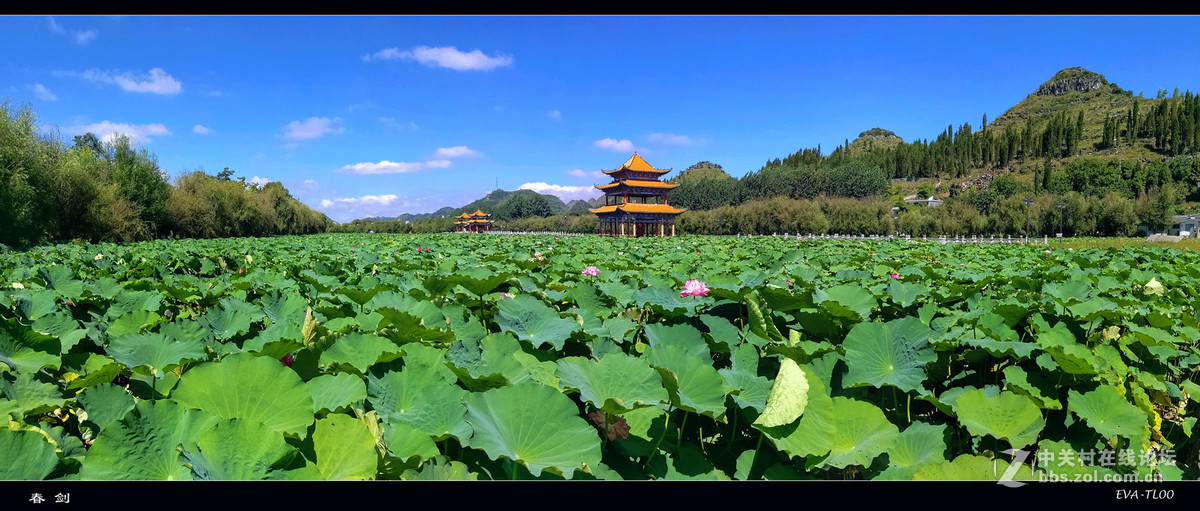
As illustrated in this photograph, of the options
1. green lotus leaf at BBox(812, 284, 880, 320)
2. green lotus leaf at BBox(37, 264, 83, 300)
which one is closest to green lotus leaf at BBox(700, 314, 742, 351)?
green lotus leaf at BBox(812, 284, 880, 320)

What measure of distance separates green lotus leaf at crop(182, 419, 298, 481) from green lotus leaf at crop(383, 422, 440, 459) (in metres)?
0.15

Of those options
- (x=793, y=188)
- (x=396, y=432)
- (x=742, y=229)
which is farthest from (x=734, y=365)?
(x=793, y=188)

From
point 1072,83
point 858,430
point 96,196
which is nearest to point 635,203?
point 96,196

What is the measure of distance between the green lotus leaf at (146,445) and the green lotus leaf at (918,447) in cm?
121

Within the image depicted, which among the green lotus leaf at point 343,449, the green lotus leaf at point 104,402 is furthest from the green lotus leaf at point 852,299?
the green lotus leaf at point 104,402

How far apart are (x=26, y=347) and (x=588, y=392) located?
131 cm

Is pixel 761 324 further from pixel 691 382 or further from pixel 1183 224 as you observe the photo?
pixel 1183 224

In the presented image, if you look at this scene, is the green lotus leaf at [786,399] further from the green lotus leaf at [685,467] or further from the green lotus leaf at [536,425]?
the green lotus leaf at [536,425]

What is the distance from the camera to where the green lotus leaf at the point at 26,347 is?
3.81ft

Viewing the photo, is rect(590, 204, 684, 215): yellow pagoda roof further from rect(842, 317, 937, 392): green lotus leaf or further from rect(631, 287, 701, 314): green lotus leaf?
rect(842, 317, 937, 392): green lotus leaf

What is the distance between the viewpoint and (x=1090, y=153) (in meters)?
90.5

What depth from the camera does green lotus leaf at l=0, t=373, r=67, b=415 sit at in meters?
1.00

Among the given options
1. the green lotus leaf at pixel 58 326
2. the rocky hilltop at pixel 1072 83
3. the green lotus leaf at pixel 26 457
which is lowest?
the green lotus leaf at pixel 26 457

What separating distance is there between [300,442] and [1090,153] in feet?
406
